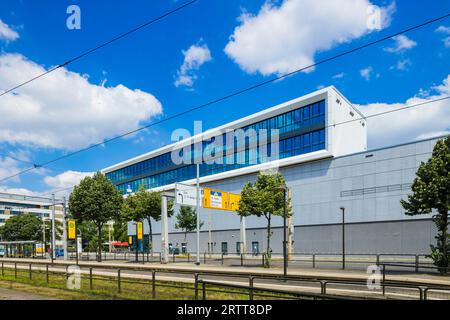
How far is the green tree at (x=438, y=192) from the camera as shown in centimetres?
2366

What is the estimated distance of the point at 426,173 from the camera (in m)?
24.4

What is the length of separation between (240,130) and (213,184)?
1006cm

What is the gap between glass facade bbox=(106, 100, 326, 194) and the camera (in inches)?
2024

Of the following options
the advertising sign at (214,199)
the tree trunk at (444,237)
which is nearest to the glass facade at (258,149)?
the advertising sign at (214,199)

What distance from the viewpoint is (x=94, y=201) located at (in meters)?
45.9

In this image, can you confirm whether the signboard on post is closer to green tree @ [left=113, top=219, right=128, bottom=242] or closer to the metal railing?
the metal railing

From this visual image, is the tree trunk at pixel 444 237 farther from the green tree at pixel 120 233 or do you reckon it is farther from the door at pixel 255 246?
the green tree at pixel 120 233

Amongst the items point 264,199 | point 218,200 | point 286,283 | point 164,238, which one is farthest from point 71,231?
point 286,283

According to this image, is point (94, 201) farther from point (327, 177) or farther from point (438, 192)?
point (438, 192)

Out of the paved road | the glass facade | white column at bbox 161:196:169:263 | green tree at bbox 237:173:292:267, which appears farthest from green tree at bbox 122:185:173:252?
the paved road

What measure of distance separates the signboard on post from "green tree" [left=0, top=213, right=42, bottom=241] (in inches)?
2306

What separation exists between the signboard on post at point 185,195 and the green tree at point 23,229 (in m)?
58.6

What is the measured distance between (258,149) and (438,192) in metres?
35.4
